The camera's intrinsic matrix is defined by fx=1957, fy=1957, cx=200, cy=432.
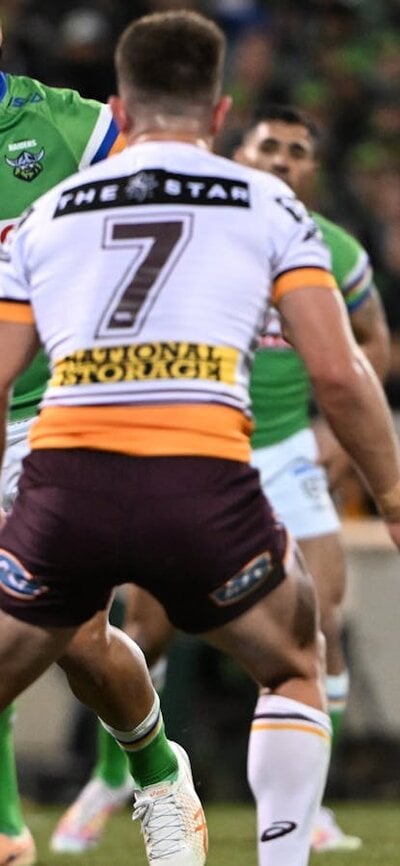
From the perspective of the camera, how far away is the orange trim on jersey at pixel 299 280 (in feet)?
13.0

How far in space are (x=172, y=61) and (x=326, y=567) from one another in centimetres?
362

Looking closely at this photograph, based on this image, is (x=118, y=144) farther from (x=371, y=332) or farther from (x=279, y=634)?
(x=371, y=332)

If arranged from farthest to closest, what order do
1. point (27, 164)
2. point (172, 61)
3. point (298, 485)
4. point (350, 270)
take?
point (298, 485)
point (350, 270)
point (27, 164)
point (172, 61)

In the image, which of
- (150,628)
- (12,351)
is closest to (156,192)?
(12,351)

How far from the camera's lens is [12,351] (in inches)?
158

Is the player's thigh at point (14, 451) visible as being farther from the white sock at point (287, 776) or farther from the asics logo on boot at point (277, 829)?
the asics logo on boot at point (277, 829)

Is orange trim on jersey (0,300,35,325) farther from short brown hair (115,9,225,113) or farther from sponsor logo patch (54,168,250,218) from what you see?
short brown hair (115,9,225,113)

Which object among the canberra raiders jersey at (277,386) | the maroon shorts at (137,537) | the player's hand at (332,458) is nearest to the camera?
Result: the maroon shorts at (137,537)

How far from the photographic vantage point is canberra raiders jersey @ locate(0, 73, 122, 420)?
5.27m

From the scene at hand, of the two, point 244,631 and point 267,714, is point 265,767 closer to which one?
point 267,714

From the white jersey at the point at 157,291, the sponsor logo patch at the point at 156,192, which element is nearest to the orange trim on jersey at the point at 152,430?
the white jersey at the point at 157,291

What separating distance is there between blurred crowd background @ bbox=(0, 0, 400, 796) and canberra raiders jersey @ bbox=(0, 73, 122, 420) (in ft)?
16.2

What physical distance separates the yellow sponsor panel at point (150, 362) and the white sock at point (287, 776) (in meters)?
0.76

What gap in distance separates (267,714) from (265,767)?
0.40 feet
